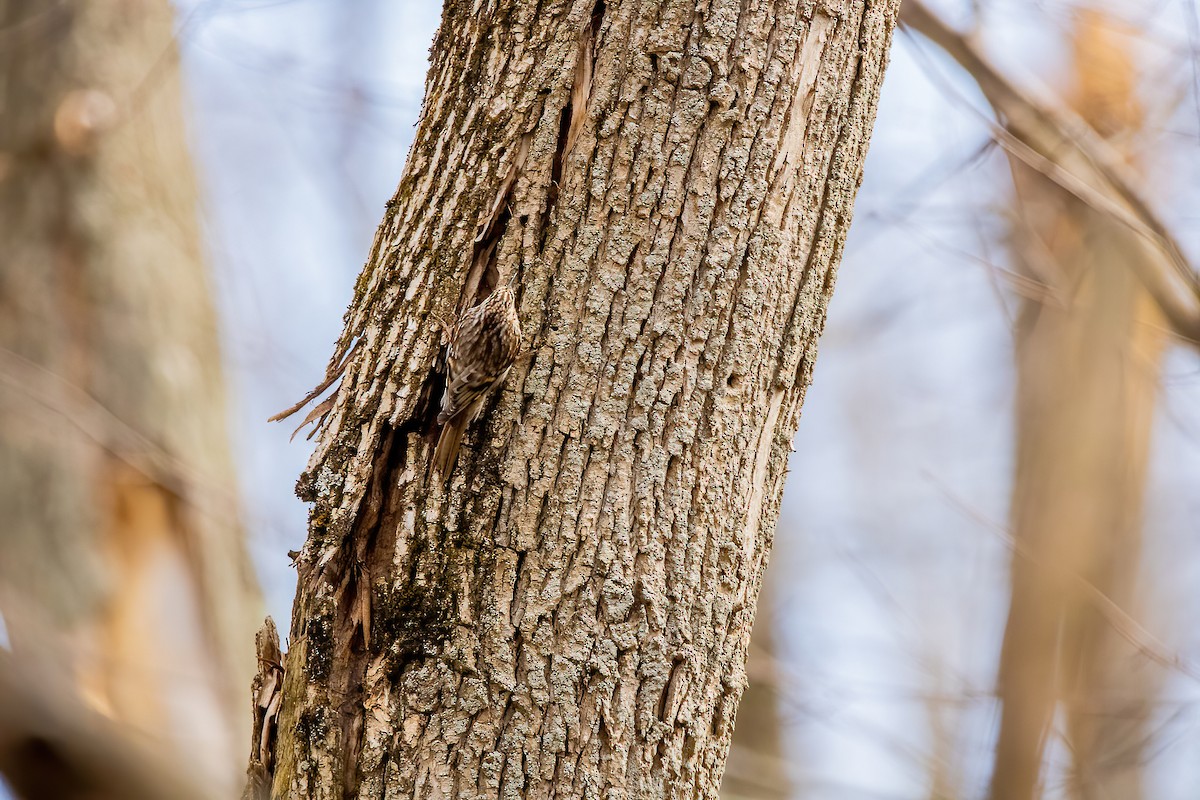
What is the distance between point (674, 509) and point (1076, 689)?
8.14 ft

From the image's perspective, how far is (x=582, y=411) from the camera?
55.0 inches

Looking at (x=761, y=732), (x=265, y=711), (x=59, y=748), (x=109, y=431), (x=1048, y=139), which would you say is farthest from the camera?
(x=761, y=732)

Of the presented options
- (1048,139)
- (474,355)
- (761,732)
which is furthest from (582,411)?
(761,732)

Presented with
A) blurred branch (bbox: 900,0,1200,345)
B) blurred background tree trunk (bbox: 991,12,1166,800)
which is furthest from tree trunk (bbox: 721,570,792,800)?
blurred branch (bbox: 900,0,1200,345)

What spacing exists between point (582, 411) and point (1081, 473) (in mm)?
2879

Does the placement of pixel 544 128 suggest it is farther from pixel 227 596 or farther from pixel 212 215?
pixel 212 215

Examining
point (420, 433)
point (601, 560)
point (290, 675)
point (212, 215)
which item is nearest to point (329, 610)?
point (290, 675)

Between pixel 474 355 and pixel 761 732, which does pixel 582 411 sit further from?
pixel 761 732

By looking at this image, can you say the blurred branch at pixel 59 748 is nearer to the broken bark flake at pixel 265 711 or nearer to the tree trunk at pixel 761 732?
the broken bark flake at pixel 265 711

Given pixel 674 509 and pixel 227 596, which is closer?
pixel 674 509

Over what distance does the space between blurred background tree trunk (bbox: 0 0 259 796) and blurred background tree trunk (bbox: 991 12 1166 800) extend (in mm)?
2632

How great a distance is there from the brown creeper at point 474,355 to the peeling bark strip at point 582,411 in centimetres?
3

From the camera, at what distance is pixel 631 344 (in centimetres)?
142

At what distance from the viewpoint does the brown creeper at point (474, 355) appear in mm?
1341
